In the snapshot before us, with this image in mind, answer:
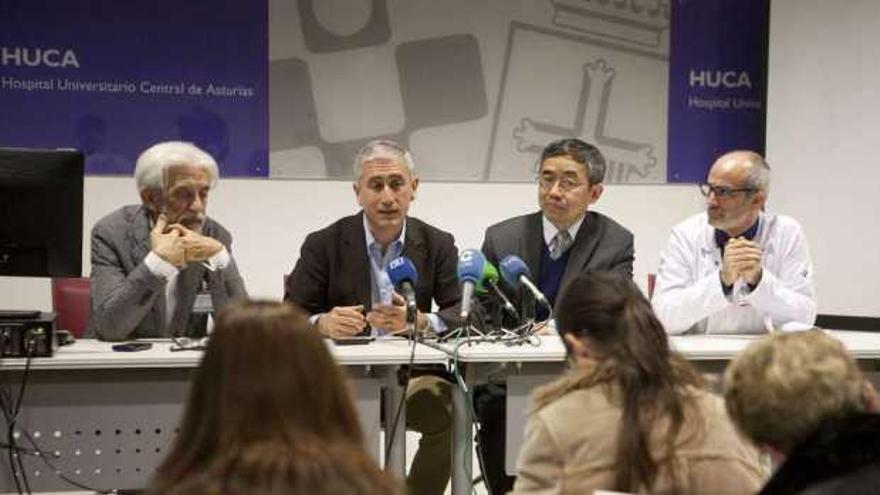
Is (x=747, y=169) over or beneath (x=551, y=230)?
over

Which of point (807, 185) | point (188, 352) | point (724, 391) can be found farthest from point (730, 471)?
point (807, 185)

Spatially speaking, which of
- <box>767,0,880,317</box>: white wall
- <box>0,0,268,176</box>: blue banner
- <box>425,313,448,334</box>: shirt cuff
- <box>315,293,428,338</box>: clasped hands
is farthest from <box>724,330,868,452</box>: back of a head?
<box>0,0,268,176</box>: blue banner

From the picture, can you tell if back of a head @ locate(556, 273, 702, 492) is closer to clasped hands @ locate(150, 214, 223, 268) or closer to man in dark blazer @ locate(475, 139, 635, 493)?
clasped hands @ locate(150, 214, 223, 268)

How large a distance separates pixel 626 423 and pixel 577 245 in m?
1.92

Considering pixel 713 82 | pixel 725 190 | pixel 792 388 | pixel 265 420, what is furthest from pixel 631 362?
pixel 713 82

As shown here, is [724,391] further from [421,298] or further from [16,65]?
[16,65]

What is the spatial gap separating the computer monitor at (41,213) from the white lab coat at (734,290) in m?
1.94

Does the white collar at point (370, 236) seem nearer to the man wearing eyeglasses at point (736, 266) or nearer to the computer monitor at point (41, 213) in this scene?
the man wearing eyeglasses at point (736, 266)

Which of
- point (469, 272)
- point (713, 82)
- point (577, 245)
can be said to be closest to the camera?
point (469, 272)

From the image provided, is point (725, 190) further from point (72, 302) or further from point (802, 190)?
point (72, 302)

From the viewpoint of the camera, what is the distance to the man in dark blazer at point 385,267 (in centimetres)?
337

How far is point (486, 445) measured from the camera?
3359 mm

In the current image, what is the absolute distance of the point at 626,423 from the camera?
5.70 ft

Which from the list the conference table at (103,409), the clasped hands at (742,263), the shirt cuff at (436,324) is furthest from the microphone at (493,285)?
the clasped hands at (742,263)
